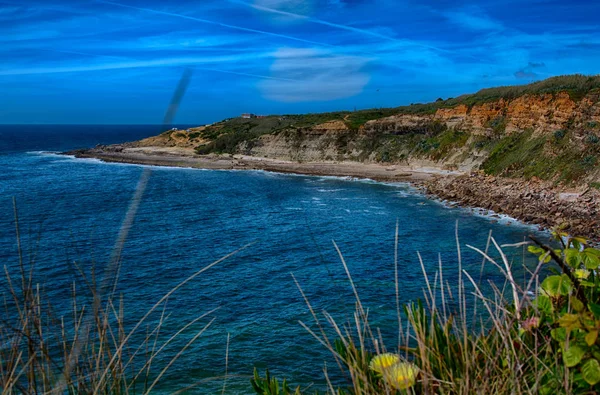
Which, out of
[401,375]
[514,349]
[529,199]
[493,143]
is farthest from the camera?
[493,143]

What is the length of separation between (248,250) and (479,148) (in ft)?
118

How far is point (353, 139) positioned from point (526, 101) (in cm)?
2600

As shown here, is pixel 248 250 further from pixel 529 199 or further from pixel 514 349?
pixel 514 349

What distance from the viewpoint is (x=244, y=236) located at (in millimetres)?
32406

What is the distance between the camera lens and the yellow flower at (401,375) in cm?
297

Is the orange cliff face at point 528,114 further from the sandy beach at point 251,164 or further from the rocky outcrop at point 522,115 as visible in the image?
the sandy beach at point 251,164

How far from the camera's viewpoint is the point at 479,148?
56188 millimetres

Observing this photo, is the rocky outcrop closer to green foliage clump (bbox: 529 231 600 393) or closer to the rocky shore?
the rocky shore

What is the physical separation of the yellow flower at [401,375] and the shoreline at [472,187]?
7.99m

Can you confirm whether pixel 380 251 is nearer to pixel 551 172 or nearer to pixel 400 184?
pixel 551 172

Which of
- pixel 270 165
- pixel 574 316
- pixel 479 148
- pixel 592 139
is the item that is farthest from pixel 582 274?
pixel 270 165

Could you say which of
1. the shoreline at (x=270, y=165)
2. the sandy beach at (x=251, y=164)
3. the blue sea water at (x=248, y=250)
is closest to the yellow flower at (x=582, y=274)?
the blue sea water at (x=248, y=250)

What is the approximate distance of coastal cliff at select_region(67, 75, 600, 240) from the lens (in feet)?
Result: 129

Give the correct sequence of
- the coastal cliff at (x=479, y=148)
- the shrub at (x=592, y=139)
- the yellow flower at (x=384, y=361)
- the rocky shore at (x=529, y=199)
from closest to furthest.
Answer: the yellow flower at (x=384, y=361) → the rocky shore at (x=529, y=199) → the coastal cliff at (x=479, y=148) → the shrub at (x=592, y=139)
